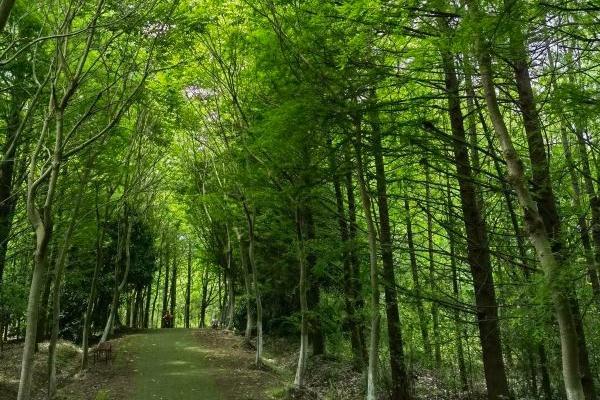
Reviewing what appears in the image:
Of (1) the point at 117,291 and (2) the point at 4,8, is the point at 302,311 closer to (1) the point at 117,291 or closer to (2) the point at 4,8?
(2) the point at 4,8

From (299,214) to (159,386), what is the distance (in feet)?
18.8

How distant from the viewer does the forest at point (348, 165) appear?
18.0ft

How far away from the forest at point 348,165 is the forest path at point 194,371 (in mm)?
283

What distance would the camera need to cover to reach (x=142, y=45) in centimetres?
998

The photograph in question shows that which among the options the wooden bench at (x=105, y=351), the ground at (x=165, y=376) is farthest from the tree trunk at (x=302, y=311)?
the wooden bench at (x=105, y=351)

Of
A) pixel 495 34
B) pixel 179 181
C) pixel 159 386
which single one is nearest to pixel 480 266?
pixel 495 34

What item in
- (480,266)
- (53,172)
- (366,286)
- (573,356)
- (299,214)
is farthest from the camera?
(299,214)

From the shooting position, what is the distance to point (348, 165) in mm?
9219

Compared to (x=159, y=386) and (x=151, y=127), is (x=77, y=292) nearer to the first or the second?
(x=151, y=127)

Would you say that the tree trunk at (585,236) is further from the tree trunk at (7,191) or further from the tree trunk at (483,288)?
the tree trunk at (7,191)

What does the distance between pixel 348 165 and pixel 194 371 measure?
8.57 metres

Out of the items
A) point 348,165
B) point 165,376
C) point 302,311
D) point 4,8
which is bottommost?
point 165,376

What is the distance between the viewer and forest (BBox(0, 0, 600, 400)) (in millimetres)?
5484

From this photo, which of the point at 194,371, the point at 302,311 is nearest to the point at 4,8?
the point at 302,311
